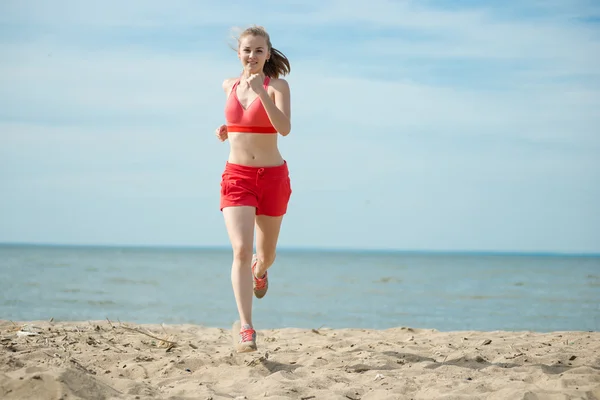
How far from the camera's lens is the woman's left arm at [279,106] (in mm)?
4746

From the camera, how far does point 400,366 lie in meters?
4.79

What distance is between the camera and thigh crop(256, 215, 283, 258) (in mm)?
5188

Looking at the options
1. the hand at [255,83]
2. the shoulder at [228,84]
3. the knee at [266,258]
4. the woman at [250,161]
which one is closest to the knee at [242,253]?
the woman at [250,161]

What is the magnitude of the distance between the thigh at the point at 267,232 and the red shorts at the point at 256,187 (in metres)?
0.07

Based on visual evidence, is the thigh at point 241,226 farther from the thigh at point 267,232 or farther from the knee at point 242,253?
the thigh at point 267,232

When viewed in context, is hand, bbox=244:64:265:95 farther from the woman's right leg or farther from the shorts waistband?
the woman's right leg

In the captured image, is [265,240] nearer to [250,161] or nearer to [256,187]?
[256,187]

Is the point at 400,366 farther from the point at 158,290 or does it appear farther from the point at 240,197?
the point at 158,290

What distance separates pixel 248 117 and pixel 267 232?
954 millimetres

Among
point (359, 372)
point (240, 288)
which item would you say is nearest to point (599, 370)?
point (359, 372)

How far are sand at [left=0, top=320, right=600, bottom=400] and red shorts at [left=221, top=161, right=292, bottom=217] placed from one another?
114 centimetres

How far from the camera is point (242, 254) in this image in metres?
4.78

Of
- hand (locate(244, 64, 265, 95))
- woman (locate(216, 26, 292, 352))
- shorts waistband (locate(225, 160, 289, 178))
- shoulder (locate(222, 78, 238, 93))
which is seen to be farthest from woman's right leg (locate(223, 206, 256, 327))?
shoulder (locate(222, 78, 238, 93))

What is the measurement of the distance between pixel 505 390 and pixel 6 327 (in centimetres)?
485
